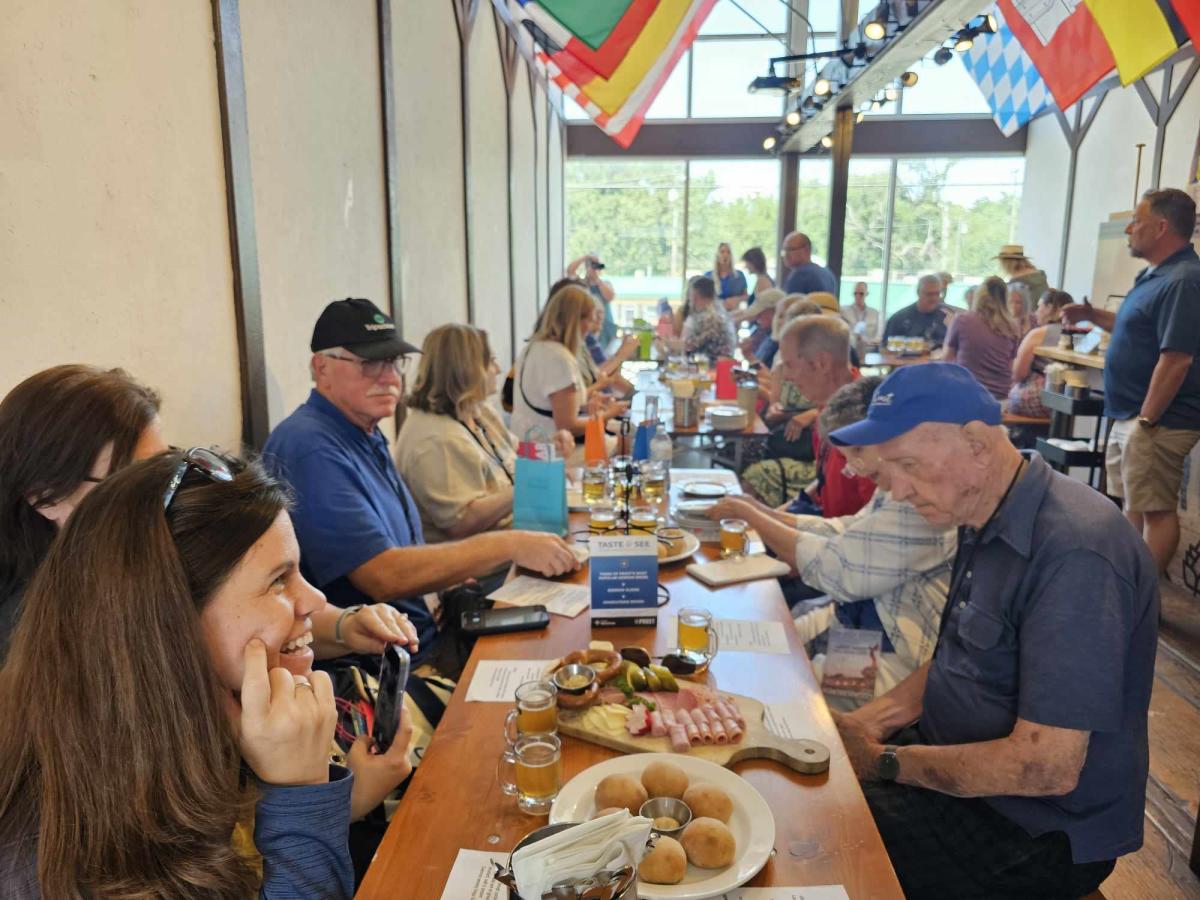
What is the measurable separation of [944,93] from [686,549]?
10883mm

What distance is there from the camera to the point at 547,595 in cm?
214

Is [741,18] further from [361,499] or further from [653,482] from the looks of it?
[361,499]

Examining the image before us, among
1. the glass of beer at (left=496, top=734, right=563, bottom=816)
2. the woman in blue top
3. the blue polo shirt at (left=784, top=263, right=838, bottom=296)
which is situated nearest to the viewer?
the glass of beer at (left=496, top=734, right=563, bottom=816)

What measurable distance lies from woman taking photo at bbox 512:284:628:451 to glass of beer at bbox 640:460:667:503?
1450 millimetres

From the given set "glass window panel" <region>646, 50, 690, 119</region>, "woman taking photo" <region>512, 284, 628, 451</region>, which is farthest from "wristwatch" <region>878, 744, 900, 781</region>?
"glass window panel" <region>646, 50, 690, 119</region>

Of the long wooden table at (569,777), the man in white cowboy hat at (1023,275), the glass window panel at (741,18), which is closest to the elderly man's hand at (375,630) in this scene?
the long wooden table at (569,777)

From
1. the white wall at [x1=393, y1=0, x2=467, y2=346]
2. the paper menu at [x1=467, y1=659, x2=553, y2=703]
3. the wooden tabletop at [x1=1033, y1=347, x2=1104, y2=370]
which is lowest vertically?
the paper menu at [x1=467, y1=659, x2=553, y2=703]

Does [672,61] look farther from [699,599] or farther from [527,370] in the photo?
[699,599]

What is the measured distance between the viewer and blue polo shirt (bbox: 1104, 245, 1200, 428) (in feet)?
12.8

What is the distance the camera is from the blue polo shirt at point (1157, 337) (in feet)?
12.8

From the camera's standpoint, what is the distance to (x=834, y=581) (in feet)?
7.30

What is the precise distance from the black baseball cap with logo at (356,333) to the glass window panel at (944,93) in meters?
10.7

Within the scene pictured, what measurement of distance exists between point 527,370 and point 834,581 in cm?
265

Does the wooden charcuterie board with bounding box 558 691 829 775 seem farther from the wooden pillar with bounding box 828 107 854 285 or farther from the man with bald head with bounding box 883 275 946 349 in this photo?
the man with bald head with bounding box 883 275 946 349
